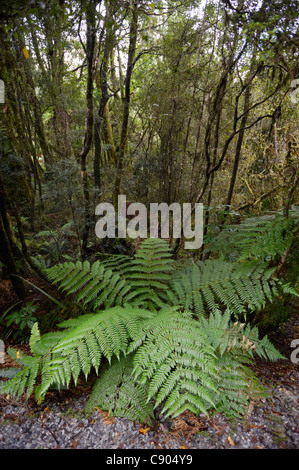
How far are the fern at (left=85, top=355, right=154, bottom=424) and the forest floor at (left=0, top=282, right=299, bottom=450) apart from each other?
5 centimetres

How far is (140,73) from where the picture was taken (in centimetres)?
641

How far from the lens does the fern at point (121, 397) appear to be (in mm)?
1378

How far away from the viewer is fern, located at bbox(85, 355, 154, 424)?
54.2 inches

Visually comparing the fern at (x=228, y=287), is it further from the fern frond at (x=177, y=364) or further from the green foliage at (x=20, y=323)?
the green foliage at (x=20, y=323)

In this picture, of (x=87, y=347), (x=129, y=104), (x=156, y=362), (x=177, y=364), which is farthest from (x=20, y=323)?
(x=129, y=104)

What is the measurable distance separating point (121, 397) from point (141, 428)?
7.4 inches

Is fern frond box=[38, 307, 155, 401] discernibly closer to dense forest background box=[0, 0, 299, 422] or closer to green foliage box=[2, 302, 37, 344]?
dense forest background box=[0, 0, 299, 422]

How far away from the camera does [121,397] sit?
4.72 ft

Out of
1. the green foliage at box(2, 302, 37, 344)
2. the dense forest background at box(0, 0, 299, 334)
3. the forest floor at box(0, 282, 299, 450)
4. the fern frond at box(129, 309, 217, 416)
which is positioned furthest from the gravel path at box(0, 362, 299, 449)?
the dense forest background at box(0, 0, 299, 334)

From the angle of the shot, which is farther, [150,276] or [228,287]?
[150,276]

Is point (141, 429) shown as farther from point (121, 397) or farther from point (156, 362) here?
point (156, 362)

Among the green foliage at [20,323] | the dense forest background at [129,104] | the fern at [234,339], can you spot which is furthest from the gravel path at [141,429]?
the dense forest background at [129,104]

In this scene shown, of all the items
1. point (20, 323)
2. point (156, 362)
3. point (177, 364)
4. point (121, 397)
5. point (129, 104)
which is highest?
point (129, 104)
